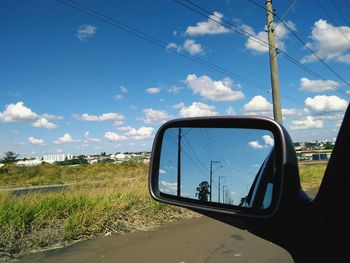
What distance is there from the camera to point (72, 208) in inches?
336

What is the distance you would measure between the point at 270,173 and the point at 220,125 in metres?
0.35

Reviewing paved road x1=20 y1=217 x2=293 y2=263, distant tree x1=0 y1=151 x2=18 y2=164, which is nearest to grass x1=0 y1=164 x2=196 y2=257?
paved road x1=20 y1=217 x2=293 y2=263

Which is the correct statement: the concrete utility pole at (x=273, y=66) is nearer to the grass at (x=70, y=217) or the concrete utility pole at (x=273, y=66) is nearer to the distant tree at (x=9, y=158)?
the grass at (x=70, y=217)

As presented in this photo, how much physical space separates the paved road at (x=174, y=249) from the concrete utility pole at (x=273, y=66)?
8017 mm

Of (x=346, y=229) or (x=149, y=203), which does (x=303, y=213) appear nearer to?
(x=346, y=229)

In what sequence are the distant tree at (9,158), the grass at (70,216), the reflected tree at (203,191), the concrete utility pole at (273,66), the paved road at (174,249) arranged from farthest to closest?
the distant tree at (9,158) → the concrete utility pole at (273,66) → the grass at (70,216) → the paved road at (174,249) → the reflected tree at (203,191)

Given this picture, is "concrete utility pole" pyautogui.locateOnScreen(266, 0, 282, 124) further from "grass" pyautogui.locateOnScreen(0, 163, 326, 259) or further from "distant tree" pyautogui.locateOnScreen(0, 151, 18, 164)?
"distant tree" pyautogui.locateOnScreen(0, 151, 18, 164)

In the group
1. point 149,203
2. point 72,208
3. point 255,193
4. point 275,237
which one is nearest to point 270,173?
point 255,193

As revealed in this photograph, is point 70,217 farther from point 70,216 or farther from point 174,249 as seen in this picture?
point 174,249

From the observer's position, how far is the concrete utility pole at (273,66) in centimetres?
1514

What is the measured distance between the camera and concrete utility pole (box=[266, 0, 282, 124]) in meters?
15.1

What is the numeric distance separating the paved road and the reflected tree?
13.6 feet

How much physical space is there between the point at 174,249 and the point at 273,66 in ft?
36.5

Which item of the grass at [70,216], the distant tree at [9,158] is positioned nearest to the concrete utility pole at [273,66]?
the grass at [70,216]
